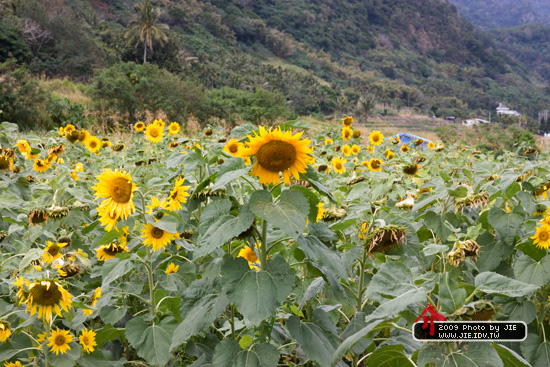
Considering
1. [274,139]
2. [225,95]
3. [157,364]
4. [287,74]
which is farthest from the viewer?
[287,74]

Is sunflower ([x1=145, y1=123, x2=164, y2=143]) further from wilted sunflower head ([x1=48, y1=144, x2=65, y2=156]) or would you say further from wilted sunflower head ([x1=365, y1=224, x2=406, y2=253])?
wilted sunflower head ([x1=365, y1=224, x2=406, y2=253])

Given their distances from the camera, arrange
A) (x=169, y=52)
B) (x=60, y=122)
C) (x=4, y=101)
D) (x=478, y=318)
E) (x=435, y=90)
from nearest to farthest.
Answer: (x=478, y=318)
(x=60, y=122)
(x=4, y=101)
(x=169, y=52)
(x=435, y=90)

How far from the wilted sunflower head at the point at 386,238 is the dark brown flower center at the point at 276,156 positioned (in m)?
0.37

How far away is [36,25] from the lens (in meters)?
28.6

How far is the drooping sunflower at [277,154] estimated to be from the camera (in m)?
1.24

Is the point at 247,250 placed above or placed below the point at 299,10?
above

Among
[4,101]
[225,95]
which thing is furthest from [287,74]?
[4,101]

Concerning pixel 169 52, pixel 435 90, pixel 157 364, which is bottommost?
pixel 435 90

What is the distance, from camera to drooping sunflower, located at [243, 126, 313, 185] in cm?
124

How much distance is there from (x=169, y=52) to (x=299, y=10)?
64.1 metres

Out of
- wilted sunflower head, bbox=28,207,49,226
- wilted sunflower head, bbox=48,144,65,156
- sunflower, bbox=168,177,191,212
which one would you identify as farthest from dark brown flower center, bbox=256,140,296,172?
wilted sunflower head, bbox=48,144,65,156

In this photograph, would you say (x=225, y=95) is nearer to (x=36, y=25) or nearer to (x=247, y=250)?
(x=36, y=25)

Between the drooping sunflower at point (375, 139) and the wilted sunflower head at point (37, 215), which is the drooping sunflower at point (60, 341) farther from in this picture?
the drooping sunflower at point (375, 139)

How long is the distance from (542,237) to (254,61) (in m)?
59.7
